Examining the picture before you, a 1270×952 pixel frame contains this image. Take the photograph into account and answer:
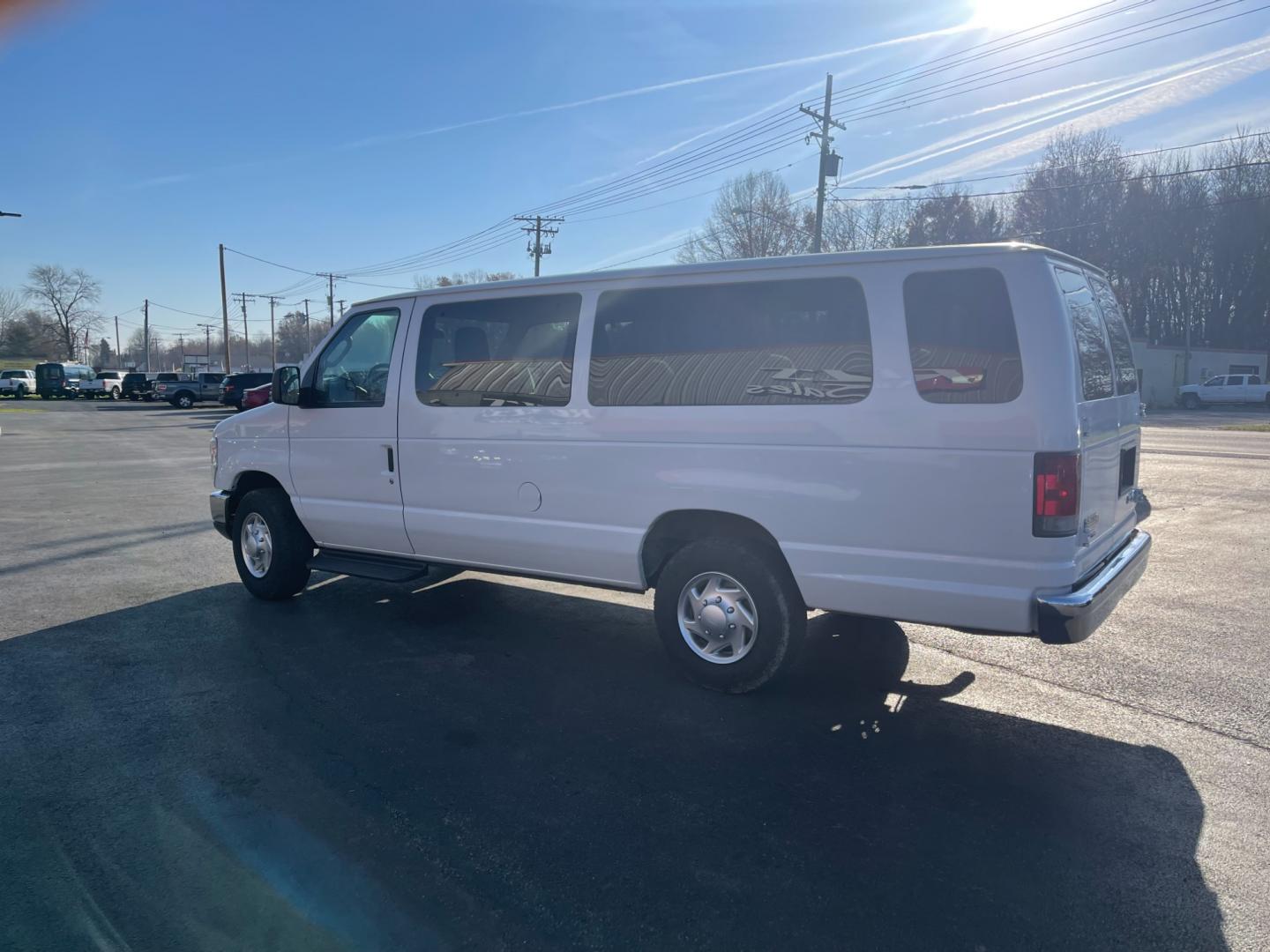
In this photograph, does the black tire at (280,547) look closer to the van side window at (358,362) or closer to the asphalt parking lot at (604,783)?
the asphalt parking lot at (604,783)

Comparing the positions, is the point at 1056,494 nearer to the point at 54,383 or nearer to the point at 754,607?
the point at 754,607

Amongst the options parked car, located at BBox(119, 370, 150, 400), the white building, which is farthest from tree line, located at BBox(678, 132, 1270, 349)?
parked car, located at BBox(119, 370, 150, 400)

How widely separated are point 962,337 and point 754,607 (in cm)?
168

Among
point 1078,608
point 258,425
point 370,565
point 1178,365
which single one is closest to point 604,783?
point 1078,608

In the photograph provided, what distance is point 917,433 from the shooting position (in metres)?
3.97

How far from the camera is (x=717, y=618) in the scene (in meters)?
4.67

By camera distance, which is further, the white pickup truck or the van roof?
the white pickup truck

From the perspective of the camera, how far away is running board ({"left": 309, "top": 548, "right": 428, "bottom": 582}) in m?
5.91

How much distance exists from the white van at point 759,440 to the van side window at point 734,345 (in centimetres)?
1

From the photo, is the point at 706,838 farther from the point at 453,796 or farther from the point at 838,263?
the point at 838,263

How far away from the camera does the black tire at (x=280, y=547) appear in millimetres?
6605

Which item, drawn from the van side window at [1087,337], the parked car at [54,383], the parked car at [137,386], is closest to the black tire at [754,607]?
the van side window at [1087,337]

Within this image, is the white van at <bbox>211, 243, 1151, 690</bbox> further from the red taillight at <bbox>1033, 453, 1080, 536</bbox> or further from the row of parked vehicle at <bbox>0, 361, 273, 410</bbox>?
the row of parked vehicle at <bbox>0, 361, 273, 410</bbox>

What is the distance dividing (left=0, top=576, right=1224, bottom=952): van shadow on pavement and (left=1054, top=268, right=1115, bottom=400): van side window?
1.71 metres
